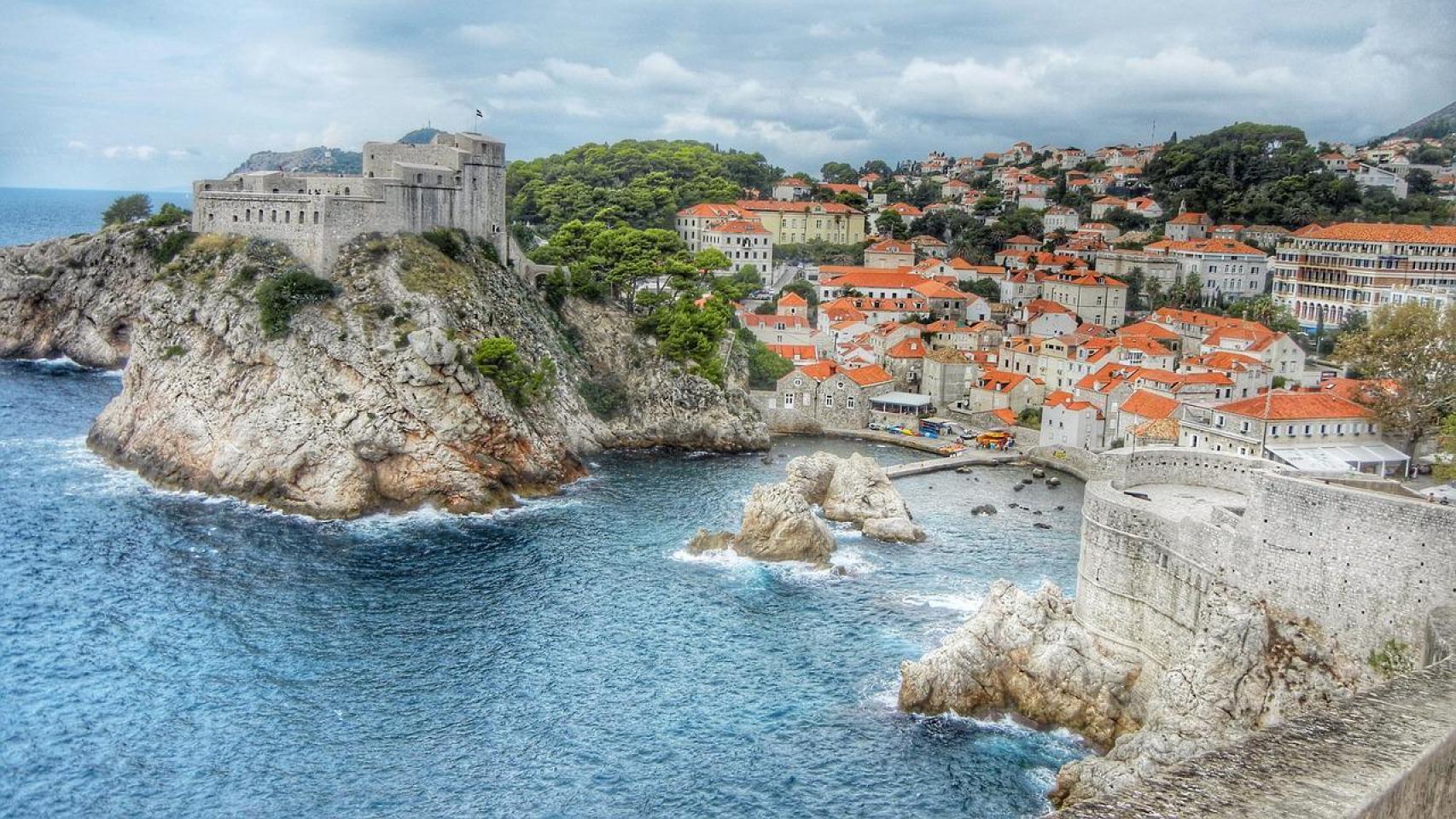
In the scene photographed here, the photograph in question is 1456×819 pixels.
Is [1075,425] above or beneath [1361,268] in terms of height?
beneath

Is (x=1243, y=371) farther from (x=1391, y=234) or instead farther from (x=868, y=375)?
(x=1391, y=234)

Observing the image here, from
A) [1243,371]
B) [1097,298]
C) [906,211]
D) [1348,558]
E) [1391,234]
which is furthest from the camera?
[906,211]

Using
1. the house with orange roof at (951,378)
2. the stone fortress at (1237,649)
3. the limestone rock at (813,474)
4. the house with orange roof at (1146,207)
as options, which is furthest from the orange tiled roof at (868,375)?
the house with orange roof at (1146,207)

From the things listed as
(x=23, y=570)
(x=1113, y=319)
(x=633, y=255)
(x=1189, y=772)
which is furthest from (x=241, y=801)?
(x=1113, y=319)

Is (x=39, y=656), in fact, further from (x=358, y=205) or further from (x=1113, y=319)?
(x=1113, y=319)

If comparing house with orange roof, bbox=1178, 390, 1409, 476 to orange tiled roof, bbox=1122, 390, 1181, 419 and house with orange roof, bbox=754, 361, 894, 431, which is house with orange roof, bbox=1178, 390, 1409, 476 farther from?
house with orange roof, bbox=754, 361, 894, 431

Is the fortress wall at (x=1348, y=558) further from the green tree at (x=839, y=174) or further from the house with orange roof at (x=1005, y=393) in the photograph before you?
the green tree at (x=839, y=174)

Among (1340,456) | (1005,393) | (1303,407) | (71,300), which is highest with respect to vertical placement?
(71,300)

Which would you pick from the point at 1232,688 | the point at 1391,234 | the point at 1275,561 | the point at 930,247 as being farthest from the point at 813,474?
the point at 930,247
